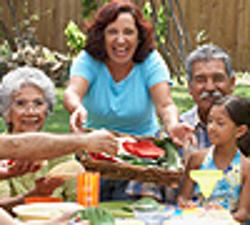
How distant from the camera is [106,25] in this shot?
4.57 metres

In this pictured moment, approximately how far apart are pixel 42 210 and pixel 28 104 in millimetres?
1002

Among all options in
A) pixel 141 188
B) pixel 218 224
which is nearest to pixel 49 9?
pixel 141 188

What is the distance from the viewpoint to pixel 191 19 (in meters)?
14.1

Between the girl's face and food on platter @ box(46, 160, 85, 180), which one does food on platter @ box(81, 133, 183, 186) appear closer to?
the girl's face

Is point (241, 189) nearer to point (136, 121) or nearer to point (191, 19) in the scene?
point (136, 121)

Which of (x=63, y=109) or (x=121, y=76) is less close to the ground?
(x=121, y=76)

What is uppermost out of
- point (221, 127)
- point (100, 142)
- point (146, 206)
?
point (100, 142)

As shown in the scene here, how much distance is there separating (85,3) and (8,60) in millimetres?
1514

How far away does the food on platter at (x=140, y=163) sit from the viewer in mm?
3344

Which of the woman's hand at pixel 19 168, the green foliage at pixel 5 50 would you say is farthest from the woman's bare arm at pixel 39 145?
the green foliage at pixel 5 50

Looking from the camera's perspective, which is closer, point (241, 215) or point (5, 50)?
point (241, 215)

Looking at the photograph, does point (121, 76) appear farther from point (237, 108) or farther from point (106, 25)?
point (237, 108)

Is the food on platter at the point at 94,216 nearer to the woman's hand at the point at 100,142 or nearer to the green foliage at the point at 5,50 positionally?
the woman's hand at the point at 100,142

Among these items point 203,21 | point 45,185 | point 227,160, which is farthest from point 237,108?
point 203,21
